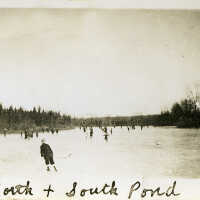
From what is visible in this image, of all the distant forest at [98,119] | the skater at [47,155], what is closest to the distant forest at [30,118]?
the distant forest at [98,119]

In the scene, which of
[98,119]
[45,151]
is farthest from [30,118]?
[98,119]

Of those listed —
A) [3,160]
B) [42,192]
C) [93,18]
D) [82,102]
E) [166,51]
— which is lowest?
[42,192]

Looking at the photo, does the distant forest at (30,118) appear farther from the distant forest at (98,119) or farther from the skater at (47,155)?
the skater at (47,155)

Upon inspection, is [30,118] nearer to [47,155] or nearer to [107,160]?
[47,155]

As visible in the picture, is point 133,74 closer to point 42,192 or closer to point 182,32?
point 182,32

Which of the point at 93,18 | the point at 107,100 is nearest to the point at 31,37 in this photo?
the point at 93,18

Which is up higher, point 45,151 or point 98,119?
point 98,119

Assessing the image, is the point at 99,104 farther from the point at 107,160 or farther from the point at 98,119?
the point at 107,160
